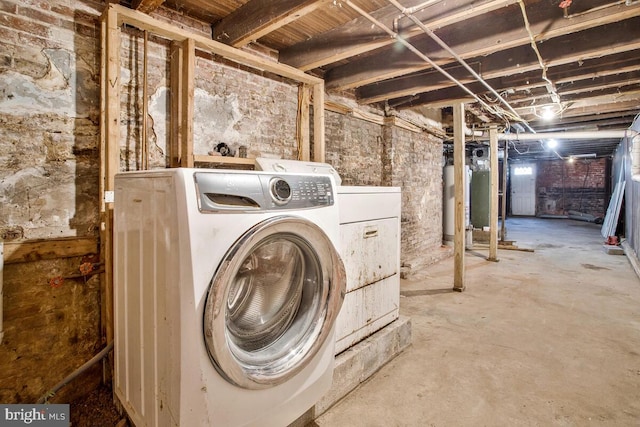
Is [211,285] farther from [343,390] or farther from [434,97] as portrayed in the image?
[434,97]

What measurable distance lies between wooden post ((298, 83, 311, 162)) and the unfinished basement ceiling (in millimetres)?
232

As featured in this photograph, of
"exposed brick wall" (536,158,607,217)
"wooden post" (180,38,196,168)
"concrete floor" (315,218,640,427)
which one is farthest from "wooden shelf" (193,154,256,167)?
"exposed brick wall" (536,158,607,217)

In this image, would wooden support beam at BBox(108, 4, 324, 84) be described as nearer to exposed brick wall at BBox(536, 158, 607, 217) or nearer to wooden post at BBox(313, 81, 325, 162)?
wooden post at BBox(313, 81, 325, 162)

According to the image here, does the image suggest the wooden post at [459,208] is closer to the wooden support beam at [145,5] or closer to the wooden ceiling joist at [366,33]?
the wooden ceiling joist at [366,33]

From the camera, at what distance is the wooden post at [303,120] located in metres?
3.08

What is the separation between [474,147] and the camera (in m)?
9.31

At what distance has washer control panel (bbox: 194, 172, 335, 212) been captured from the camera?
42.6 inches

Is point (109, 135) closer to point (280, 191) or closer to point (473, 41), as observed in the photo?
point (280, 191)

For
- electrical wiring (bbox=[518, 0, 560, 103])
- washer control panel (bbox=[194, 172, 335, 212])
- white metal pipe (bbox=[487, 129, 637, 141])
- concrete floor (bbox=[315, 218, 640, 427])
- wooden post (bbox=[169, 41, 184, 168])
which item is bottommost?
concrete floor (bbox=[315, 218, 640, 427])

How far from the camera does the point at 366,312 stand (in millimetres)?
2037

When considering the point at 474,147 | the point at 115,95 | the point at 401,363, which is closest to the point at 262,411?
the point at 401,363

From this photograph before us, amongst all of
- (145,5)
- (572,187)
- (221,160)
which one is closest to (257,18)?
(145,5)

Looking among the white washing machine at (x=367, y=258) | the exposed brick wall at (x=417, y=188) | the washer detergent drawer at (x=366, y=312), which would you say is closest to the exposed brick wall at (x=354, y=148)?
the exposed brick wall at (x=417, y=188)

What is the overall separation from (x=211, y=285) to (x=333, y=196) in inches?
27.0
